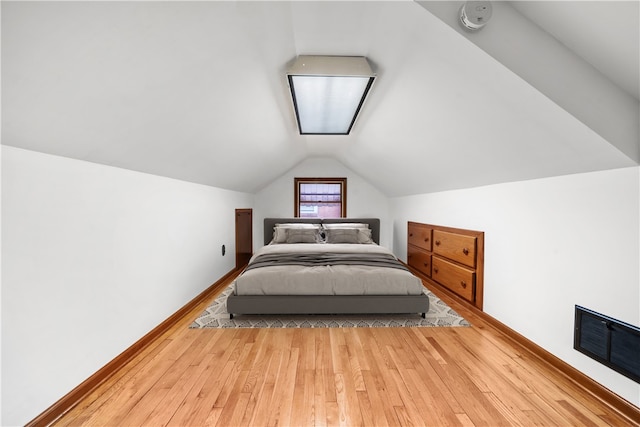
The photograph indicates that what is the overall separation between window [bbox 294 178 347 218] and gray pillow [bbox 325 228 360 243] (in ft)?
3.72

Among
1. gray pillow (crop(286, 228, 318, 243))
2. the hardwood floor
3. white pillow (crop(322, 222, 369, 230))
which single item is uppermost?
white pillow (crop(322, 222, 369, 230))

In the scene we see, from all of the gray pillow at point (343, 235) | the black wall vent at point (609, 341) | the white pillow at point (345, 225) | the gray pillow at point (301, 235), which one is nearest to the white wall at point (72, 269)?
the gray pillow at point (301, 235)

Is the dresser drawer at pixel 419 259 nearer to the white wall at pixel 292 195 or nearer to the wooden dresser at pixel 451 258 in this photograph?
the wooden dresser at pixel 451 258

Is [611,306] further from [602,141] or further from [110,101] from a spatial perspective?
[110,101]

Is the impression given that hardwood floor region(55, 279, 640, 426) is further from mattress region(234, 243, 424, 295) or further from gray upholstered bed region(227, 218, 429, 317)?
mattress region(234, 243, 424, 295)

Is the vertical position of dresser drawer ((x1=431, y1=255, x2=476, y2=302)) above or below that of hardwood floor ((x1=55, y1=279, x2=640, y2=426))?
above

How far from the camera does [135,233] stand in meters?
2.09

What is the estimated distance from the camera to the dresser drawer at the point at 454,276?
9.95 feet

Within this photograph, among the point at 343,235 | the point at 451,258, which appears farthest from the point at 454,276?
the point at 343,235

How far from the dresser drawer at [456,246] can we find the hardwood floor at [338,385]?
886 millimetres

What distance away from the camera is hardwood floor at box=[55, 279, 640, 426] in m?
1.50

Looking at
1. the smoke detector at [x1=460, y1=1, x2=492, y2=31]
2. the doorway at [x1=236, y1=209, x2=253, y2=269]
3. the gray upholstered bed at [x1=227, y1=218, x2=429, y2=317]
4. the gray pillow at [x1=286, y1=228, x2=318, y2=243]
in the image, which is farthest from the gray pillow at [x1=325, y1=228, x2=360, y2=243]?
the smoke detector at [x1=460, y1=1, x2=492, y2=31]

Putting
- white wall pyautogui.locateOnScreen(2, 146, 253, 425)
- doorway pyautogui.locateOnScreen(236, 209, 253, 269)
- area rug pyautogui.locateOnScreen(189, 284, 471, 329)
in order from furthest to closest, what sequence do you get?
1. doorway pyautogui.locateOnScreen(236, 209, 253, 269)
2. area rug pyautogui.locateOnScreen(189, 284, 471, 329)
3. white wall pyautogui.locateOnScreen(2, 146, 253, 425)

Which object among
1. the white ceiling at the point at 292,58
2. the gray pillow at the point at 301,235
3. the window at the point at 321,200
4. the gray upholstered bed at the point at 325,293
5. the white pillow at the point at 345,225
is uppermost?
the white ceiling at the point at 292,58
